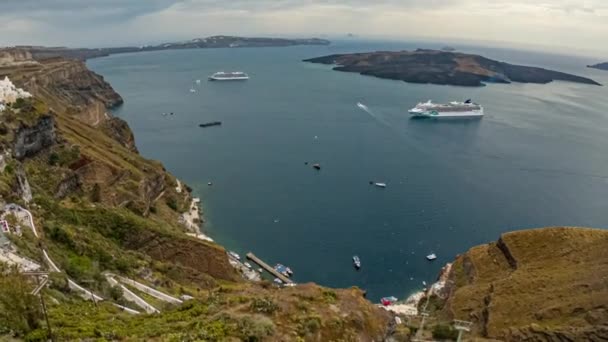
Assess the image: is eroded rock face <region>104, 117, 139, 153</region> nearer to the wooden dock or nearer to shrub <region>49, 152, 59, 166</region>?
shrub <region>49, 152, 59, 166</region>

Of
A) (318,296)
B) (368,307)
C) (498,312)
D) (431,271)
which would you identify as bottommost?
(431,271)

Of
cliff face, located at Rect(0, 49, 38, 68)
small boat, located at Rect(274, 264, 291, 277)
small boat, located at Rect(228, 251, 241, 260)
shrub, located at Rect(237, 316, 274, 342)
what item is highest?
cliff face, located at Rect(0, 49, 38, 68)

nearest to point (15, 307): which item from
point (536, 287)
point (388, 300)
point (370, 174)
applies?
point (536, 287)

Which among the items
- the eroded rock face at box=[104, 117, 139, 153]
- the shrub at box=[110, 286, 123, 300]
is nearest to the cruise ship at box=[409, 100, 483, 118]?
the eroded rock face at box=[104, 117, 139, 153]

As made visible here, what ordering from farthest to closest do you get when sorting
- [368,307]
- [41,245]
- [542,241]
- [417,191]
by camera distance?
[417,191] → [542,241] → [41,245] → [368,307]

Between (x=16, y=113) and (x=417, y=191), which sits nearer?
(x=16, y=113)

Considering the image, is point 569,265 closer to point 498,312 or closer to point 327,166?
point 498,312

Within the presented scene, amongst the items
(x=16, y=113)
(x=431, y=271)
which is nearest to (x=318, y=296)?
(x=431, y=271)
